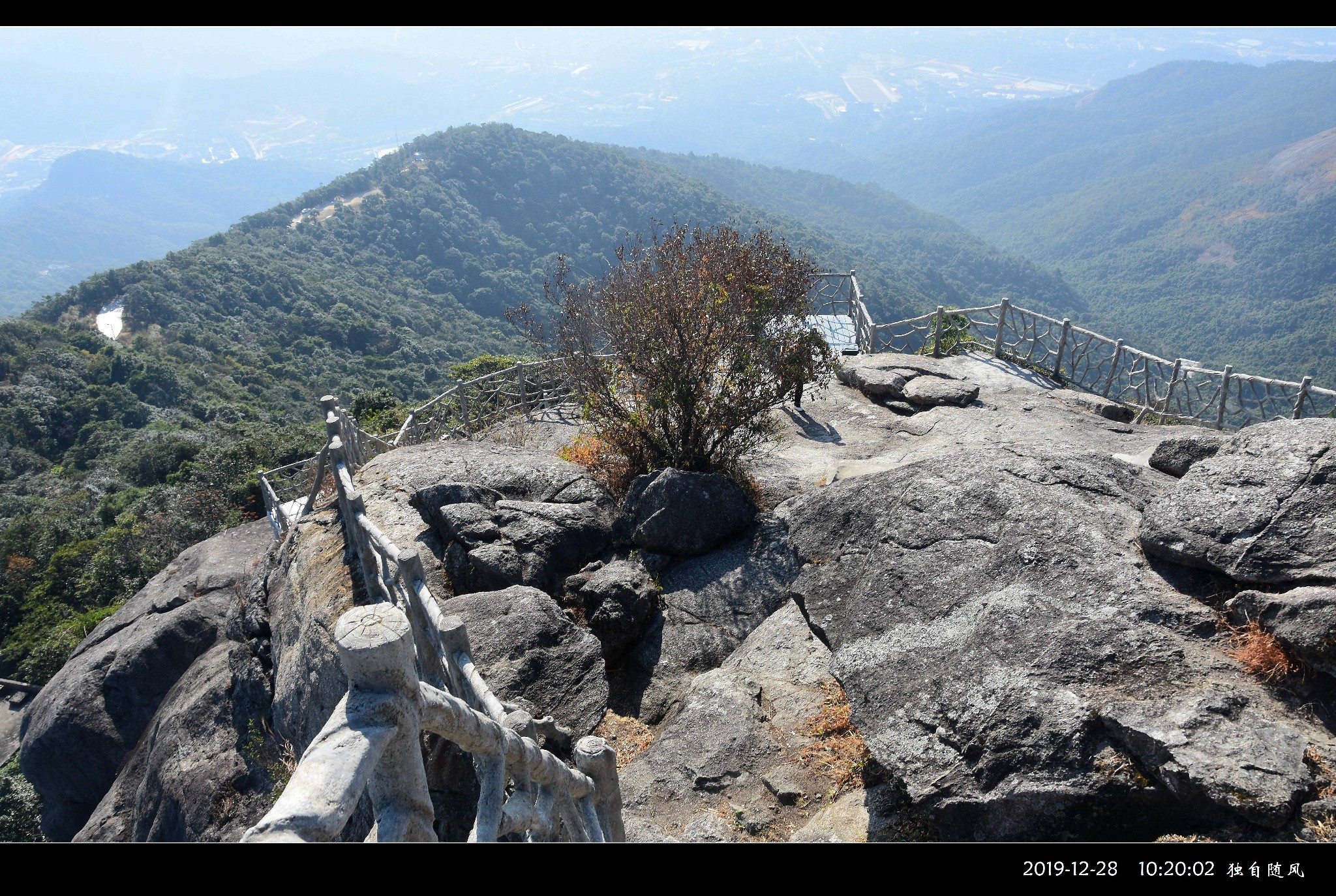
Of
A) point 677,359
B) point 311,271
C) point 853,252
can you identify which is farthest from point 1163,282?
point 677,359

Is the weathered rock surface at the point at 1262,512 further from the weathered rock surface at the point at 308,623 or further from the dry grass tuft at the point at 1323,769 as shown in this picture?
the weathered rock surface at the point at 308,623

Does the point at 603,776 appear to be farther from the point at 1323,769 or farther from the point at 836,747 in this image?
the point at 1323,769

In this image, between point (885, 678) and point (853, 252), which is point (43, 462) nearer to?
point (885, 678)

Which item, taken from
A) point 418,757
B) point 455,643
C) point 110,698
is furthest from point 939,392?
point 110,698

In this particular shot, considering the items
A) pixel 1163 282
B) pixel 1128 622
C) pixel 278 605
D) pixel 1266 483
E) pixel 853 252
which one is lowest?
pixel 1163 282

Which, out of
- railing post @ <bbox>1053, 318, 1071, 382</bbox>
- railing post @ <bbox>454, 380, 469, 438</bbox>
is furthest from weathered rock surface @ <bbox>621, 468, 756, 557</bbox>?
railing post @ <bbox>1053, 318, 1071, 382</bbox>

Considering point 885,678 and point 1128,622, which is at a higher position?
point 1128,622
